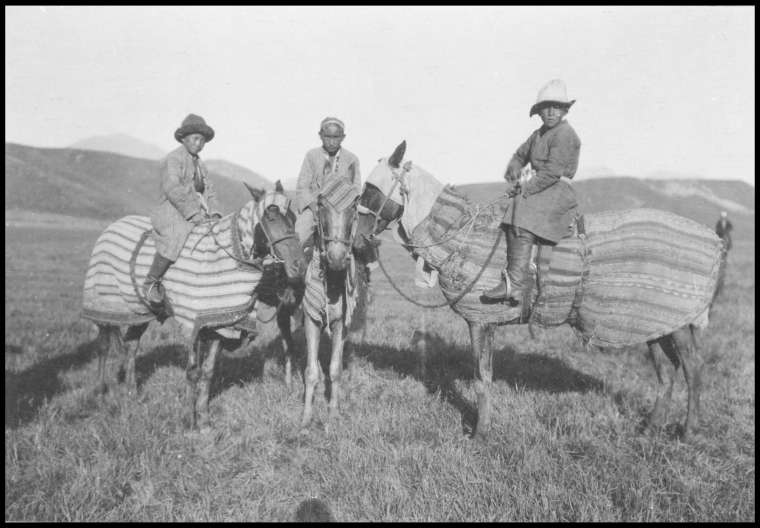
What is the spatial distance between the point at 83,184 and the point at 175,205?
6238 cm

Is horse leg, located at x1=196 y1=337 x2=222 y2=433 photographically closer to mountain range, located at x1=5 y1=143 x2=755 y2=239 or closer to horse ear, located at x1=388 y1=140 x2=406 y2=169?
horse ear, located at x1=388 y1=140 x2=406 y2=169

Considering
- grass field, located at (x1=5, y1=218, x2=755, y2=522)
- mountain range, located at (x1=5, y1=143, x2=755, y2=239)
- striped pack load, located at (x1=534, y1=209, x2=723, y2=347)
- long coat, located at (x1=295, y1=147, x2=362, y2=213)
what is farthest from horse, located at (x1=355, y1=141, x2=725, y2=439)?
mountain range, located at (x1=5, y1=143, x2=755, y2=239)

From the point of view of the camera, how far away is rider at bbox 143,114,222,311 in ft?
17.6

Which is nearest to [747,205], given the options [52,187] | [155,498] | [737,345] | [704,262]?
[737,345]

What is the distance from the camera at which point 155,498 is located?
3881 mm

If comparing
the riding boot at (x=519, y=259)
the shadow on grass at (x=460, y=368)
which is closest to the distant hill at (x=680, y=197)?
the shadow on grass at (x=460, y=368)

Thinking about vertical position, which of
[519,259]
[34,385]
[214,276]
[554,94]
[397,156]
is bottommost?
[34,385]

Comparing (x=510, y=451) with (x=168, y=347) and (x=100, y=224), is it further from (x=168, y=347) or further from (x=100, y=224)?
(x=100, y=224)

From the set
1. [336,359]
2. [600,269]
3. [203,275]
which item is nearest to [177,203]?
[203,275]

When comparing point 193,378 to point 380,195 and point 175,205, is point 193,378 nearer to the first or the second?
point 175,205

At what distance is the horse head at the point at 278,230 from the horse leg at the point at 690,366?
14.9 feet

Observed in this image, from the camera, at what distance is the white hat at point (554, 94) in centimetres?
463

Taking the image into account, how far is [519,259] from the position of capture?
4715mm

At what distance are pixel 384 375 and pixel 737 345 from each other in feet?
22.6
